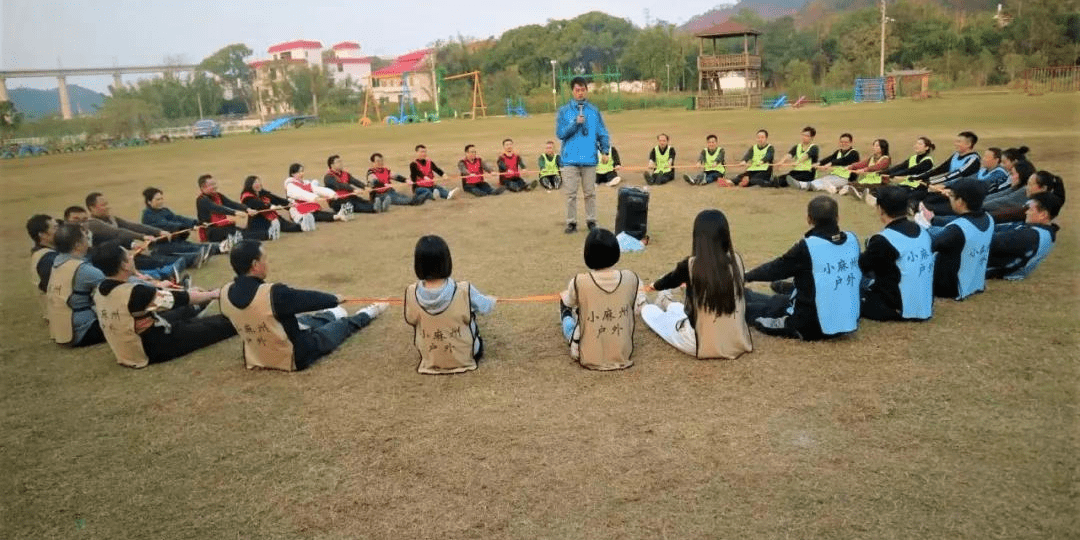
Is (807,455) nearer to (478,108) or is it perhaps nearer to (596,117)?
(596,117)

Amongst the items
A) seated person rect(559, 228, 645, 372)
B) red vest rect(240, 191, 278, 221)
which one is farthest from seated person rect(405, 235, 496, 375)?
red vest rect(240, 191, 278, 221)

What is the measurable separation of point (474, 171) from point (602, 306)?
10.1m

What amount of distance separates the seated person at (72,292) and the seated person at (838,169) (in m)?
11.6

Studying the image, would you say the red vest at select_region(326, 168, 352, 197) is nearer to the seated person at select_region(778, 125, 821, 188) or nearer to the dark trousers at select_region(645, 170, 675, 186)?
the dark trousers at select_region(645, 170, 675, 186)

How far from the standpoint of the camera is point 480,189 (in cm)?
1475

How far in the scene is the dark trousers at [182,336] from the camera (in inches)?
237

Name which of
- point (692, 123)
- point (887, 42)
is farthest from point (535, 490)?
point (887, 42)

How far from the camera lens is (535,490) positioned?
3846 mm

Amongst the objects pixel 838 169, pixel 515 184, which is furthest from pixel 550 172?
pixel 838 169

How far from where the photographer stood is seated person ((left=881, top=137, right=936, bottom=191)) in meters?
11.0

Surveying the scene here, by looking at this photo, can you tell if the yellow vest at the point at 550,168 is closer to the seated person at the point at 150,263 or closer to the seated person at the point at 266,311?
the seated person at the point at 150,263


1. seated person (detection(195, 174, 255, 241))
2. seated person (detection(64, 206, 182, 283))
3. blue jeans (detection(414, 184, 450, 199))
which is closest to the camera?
seated person (detection(64, 206, 182, 283))

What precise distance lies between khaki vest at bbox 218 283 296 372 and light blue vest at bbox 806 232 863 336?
169 inches

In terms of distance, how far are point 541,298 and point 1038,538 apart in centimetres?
456
